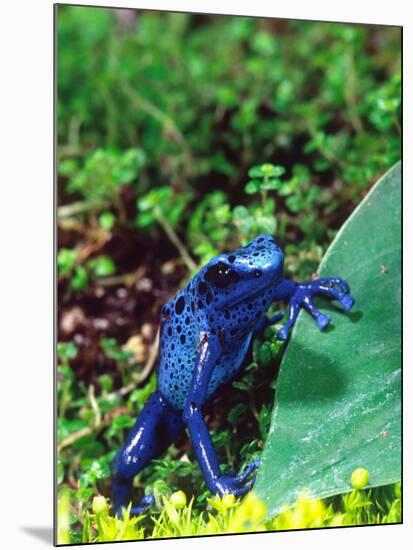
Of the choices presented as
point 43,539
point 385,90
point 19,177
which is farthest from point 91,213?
point 43,539

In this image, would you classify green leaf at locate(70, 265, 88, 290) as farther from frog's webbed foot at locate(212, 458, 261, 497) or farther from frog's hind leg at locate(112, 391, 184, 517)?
frog's webbed foot at locate(212, 458, 261, 497)

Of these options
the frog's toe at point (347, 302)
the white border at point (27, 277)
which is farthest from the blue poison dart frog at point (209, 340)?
the white border at point (27, 277)

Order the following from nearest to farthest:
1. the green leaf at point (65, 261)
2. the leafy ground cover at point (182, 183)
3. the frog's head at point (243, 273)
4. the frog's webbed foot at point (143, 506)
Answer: the frog's head at point (243, 273) → the frog's webbed foot at point (143, 506) → the leafy ground cover at point (182, 183) → the green leaf at point (65, 261)

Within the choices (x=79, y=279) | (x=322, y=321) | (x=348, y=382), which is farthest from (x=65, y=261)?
(x=348, y=382)

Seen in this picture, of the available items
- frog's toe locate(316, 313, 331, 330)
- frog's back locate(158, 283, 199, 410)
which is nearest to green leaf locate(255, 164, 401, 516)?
frog's toe locate(316, 313, 331, 330)

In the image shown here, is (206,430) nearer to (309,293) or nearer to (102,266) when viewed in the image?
(309,293)

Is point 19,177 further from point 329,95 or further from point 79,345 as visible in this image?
point 329,95

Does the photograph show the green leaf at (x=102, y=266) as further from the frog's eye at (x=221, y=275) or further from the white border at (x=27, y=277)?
the frog's eye at (x=221, y=275)
